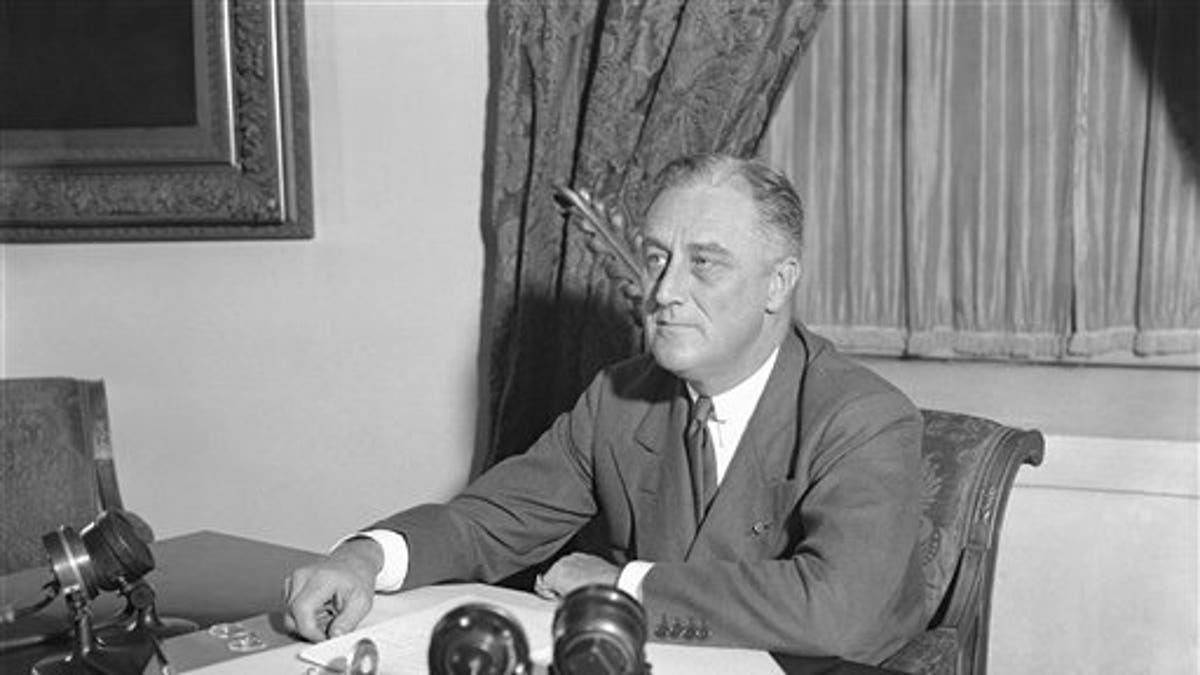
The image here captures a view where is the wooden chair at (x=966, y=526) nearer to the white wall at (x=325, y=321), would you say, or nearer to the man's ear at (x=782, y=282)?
the man's ear at (x=782, y=282)

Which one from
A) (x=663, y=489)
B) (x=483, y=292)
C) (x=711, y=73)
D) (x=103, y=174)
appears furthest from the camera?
(x=103, y=174)

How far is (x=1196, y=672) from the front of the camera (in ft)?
10.5

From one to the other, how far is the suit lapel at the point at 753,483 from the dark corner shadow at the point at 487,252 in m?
1.47

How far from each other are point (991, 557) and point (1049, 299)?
957mm

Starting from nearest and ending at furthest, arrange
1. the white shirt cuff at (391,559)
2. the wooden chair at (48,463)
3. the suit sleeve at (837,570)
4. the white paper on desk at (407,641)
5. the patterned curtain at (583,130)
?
the white paper on desk at (407,641) < the suit sleeve at (837,570) < the white shirt cuff at (391,559) < the patterned curtain at (583,130) < the wooden chair at (48,463)

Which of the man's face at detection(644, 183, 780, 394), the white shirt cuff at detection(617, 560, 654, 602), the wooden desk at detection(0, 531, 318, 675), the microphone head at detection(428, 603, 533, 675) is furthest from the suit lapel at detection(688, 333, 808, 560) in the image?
the microphone head at detection(428, 603, 533, 675)

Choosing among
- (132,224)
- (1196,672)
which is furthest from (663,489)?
(132,224)

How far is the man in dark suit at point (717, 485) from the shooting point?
211cm

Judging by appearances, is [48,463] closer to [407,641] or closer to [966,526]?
[407,641]

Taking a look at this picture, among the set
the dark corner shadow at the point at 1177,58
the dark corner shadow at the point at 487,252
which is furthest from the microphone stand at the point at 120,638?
the dark corner shadow at the point at 1177,58

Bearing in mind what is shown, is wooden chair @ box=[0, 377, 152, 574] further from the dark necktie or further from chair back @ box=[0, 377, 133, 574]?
the dark necktie

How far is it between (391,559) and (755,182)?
32.9 inches

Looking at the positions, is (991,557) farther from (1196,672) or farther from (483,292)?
(483,292)

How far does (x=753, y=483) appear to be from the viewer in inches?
94.8
